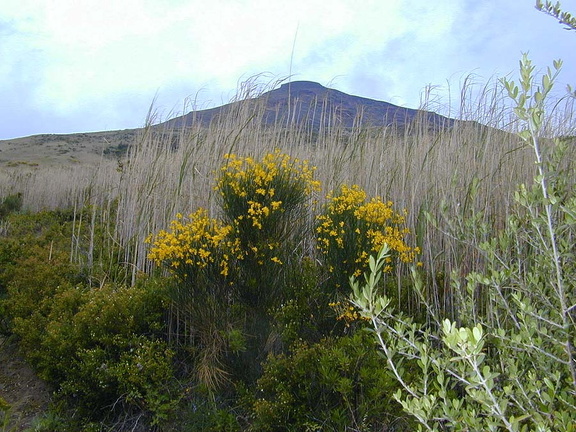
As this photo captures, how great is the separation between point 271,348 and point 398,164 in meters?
2.10

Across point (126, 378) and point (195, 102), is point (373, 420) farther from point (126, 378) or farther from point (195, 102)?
point (195, 102)

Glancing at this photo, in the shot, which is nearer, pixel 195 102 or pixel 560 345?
pixel 560 345

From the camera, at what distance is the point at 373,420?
2.69 meters

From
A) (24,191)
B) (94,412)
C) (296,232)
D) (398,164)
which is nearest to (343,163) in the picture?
(398,164)

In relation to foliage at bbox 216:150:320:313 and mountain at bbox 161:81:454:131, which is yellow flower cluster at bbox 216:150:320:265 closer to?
foliage at bbox 216:150:320:313

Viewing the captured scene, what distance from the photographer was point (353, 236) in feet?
10.8

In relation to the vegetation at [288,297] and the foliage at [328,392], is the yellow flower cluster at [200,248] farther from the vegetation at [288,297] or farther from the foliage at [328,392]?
the foliage at [328,392]

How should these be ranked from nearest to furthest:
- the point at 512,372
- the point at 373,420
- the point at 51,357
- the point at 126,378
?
the point at 512,372
the point at 373,420
the point at 126,378
the point at 51,357

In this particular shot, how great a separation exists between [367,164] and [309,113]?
0.86 m

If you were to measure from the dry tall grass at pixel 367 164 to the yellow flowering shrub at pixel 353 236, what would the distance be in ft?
1.11

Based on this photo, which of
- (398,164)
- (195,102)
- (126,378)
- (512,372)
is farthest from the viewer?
(195,102)

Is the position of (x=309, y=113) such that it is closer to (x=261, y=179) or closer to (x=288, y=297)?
(x=261, y=179)

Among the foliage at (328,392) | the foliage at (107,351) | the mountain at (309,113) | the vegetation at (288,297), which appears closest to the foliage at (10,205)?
the vegetation at (288,297)

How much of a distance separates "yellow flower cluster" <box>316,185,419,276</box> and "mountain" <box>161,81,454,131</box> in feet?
5.80
